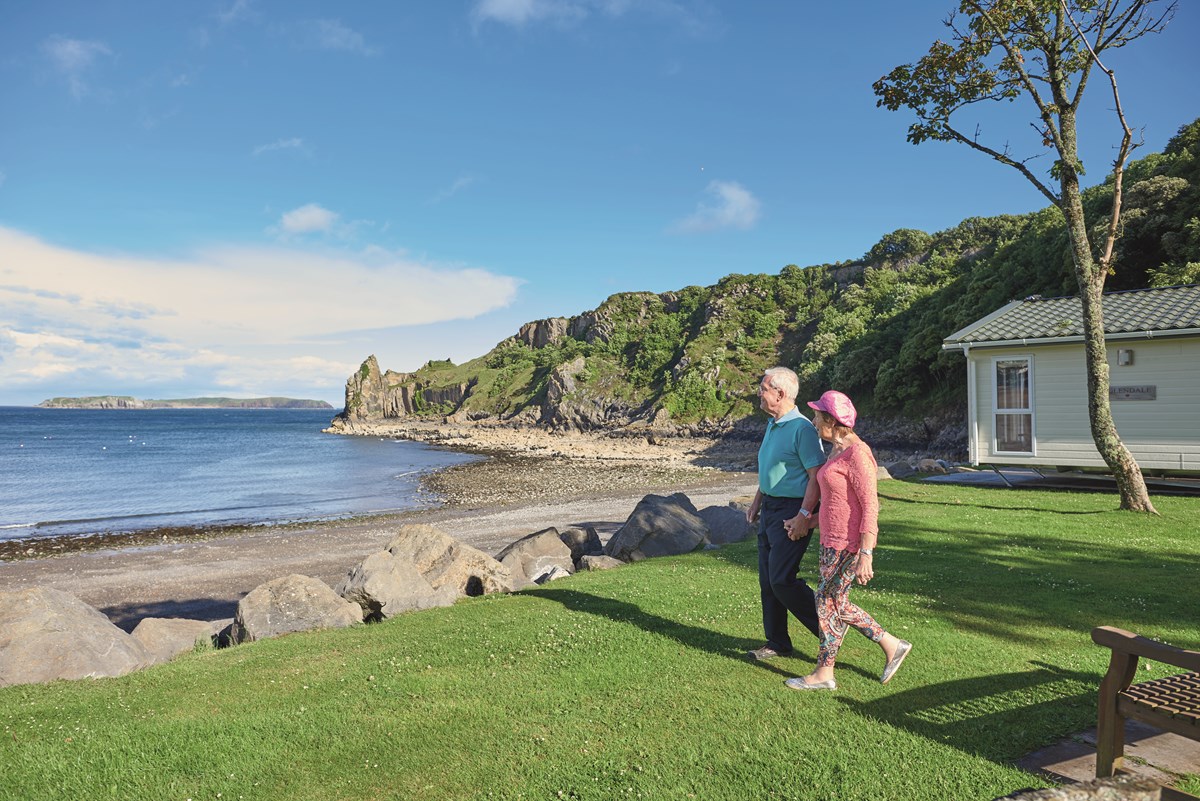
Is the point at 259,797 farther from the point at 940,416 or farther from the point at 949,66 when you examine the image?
the point at 940,416

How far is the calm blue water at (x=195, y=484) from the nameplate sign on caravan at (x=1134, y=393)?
2490 centimetres

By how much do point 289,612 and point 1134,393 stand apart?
62.2 ft

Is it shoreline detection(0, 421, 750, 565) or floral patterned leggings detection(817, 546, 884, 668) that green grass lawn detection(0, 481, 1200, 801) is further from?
shoreline detection(0, 421, 750, 565)

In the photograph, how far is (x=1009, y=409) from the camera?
60.5 ft

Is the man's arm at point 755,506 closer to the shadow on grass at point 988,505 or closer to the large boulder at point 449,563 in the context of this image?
the large boulder at point 449,563

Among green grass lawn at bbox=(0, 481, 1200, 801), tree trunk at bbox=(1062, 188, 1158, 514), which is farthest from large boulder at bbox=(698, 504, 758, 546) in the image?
tree trunk at bbox=(1062, 188, 1158, 514)

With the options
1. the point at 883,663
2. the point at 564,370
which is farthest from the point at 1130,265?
the point at 564,370

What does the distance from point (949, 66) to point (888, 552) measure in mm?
10524

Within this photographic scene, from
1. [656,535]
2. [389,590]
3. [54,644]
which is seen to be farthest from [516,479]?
[54,644]

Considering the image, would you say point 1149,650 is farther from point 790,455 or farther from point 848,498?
point 790,455

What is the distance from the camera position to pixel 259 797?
4.19 m

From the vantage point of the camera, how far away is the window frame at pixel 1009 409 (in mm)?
18141

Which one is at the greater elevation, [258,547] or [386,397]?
[386,397]

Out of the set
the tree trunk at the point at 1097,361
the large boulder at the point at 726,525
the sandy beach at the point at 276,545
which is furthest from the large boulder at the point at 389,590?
the tree trunk at the point at 1097,361
